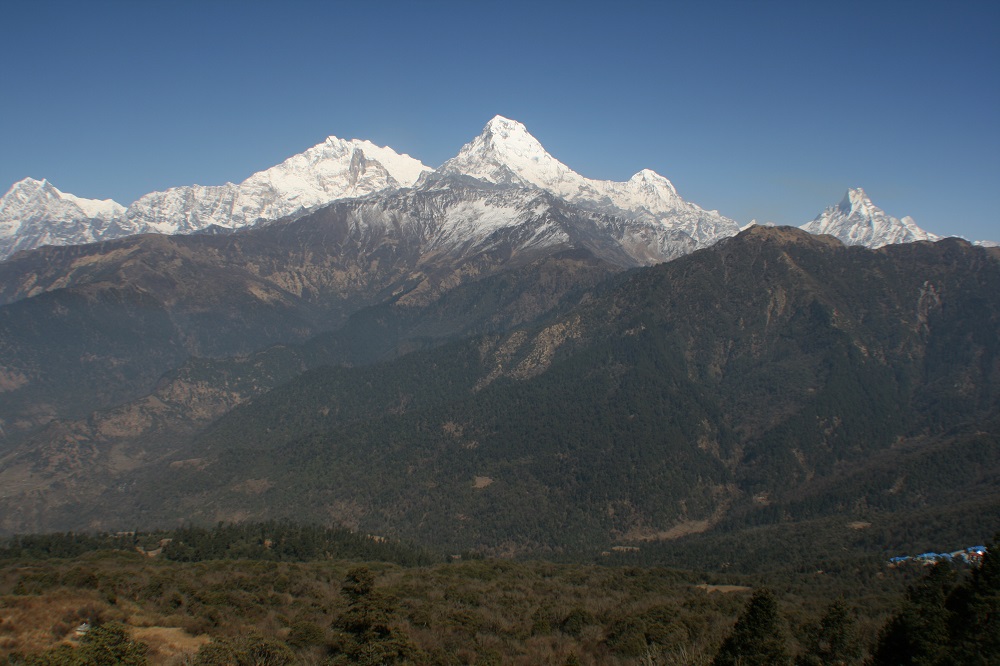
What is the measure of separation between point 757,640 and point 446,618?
39.1m

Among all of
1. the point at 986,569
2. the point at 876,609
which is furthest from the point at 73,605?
the point at 876,609

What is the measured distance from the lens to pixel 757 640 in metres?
67.4

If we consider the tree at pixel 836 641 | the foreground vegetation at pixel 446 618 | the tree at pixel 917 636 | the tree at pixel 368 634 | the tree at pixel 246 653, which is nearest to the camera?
the tree at pixel 246 653

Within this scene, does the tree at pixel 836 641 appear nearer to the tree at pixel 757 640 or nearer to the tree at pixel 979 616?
the tree at pixel 979 616

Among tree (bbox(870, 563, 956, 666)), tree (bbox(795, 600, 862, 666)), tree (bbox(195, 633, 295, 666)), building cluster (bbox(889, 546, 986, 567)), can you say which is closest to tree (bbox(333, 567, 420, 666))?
tree (bbox(195, 633, 295, 666))

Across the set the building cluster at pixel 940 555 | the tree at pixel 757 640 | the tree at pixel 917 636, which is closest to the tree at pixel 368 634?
the tree at pixel 757 640

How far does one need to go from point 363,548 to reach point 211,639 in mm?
91661

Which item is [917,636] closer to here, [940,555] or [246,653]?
[246,653]

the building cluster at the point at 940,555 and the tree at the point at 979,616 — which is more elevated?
the tree at the point at 979,616

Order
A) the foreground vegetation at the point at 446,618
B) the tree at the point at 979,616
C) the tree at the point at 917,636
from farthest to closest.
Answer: the tree at the point at 917,636
the tree at the point at 979,616
the foreground vegetation at the point at 446,618

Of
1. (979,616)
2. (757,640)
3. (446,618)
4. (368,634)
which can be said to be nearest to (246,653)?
(368,634)

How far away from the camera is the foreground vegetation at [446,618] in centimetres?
6600

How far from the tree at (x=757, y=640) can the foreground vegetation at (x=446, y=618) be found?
0.14 metres

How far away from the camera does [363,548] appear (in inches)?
6447
